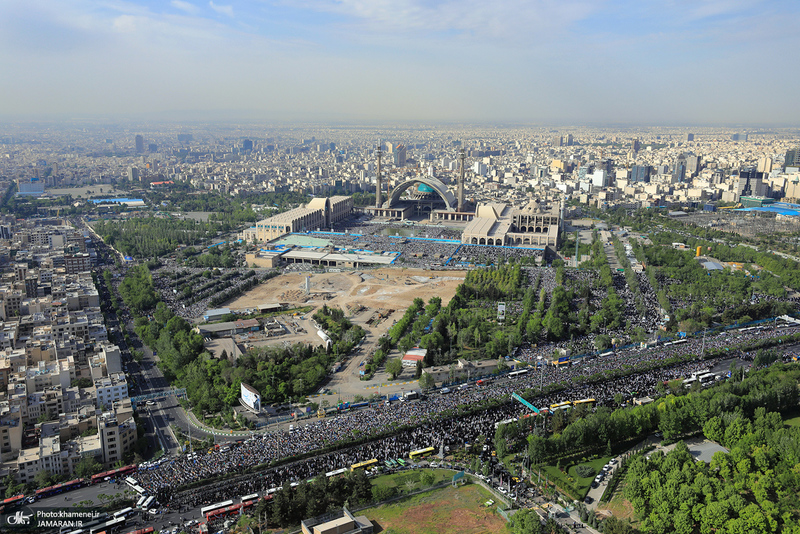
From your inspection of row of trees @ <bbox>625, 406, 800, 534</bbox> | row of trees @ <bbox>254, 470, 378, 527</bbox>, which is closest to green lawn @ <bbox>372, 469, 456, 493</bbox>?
row of trees @ <bbox>254, 470, 378, 527</bbox>

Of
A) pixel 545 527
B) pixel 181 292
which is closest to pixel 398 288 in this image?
pixel 181 292

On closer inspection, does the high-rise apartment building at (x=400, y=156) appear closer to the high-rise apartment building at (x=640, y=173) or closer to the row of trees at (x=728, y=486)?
the high-rise apartment building at (x=640, y=173)

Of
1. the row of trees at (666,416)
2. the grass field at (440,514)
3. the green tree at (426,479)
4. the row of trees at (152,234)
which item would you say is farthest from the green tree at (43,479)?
the row of trees at (152,234)

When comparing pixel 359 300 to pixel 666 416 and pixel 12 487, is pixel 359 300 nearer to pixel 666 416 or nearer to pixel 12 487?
pixel 666 416

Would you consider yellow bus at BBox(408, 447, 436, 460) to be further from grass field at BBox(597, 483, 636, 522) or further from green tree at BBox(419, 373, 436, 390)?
grass field at BBox(597, 483, 636, 522)

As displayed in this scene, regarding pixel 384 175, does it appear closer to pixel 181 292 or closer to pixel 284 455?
pixel 181 292

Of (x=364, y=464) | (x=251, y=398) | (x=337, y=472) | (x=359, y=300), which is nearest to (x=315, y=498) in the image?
(x=337, y=472)
